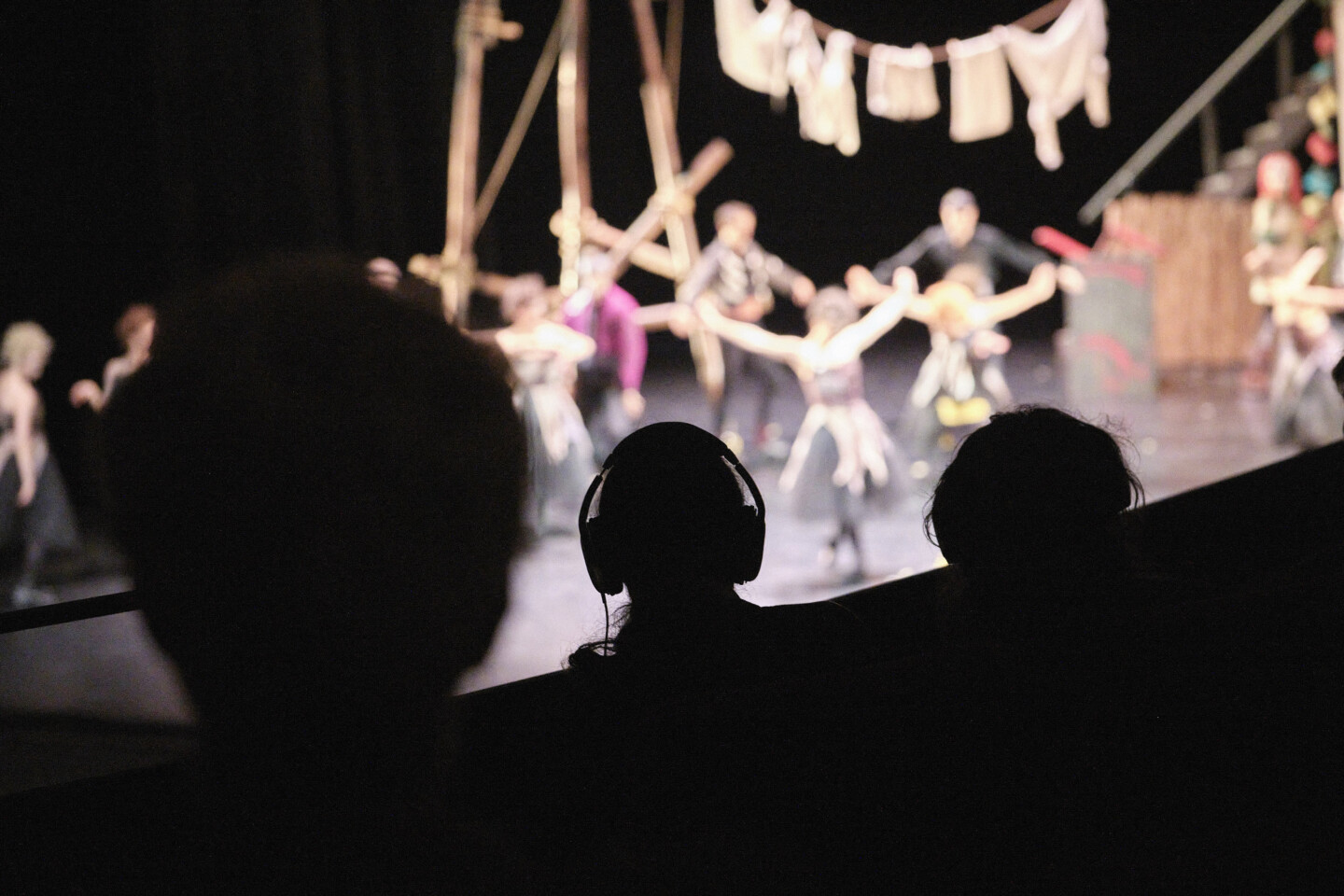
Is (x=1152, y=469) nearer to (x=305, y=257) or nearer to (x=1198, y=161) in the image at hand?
(x=305, y=257)

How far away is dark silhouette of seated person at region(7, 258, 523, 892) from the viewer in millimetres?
563

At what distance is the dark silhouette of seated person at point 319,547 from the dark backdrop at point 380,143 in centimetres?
579

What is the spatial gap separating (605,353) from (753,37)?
1852 mm

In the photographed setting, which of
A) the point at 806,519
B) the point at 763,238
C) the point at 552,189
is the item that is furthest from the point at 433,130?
the point at 806,519

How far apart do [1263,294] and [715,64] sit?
433cm

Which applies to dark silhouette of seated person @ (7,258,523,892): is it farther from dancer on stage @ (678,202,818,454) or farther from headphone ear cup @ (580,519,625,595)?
dancer on stage @ (678,202,818,454)

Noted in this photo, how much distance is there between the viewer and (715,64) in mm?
8727

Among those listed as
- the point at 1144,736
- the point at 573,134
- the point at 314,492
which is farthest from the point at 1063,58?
the point at 314,492

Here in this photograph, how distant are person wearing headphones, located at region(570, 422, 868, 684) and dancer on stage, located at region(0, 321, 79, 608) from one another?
4401 mm

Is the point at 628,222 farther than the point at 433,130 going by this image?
Yes

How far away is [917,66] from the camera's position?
650 centimetres

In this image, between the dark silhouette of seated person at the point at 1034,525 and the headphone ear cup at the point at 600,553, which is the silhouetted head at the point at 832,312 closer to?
the dark silhouette of seated person at the point at 1034,525

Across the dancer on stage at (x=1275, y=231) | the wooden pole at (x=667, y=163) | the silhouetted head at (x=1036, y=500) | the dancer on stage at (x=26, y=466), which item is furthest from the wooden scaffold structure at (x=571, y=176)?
the silhouetted head at (x=1036, y=500)

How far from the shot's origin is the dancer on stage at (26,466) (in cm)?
488
